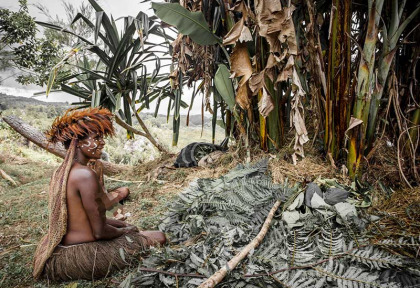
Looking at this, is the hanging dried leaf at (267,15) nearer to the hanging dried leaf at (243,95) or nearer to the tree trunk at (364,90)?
the hanging dried leaf at (243,95)

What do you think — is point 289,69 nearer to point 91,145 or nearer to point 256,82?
point 256,82

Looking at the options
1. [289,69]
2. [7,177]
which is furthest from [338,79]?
[7,177]

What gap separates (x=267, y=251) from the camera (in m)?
1.20

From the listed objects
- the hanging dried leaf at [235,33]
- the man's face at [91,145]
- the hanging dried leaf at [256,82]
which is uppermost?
the hanging dried leaf at [235,33]

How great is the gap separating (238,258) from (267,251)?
179mm

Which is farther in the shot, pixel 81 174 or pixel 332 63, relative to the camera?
pixel 332 63

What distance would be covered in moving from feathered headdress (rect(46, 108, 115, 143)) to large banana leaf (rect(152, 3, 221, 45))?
3.83 ft

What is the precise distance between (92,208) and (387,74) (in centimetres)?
209

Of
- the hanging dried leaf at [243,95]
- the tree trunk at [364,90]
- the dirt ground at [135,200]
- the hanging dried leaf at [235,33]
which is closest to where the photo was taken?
the dirt ground at [135,200]

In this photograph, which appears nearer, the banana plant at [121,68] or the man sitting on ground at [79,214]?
the man sitting on ground at [79,214]

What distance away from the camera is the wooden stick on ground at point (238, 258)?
3.17 ft

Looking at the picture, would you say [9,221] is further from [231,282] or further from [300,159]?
[300,159]

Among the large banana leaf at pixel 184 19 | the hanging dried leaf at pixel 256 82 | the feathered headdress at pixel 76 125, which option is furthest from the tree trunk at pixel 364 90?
the feathered headdress at pixel 76 125

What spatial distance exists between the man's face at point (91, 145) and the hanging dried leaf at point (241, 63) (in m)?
1.15
